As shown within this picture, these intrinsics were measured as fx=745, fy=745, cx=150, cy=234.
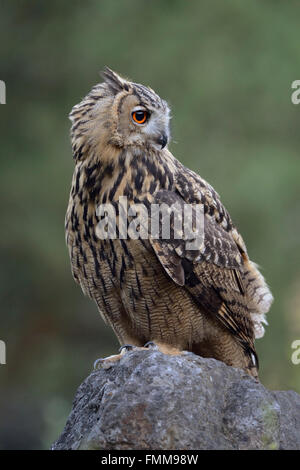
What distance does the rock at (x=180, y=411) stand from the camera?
233cm

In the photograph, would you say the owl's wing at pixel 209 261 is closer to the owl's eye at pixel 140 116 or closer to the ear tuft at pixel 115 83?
the owl's eye at pixel 140 116

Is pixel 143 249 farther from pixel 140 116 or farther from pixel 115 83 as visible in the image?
pixel 115 83

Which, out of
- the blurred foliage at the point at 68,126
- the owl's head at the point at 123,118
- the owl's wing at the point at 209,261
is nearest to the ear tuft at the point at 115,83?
the owl's head at the point at 123,118

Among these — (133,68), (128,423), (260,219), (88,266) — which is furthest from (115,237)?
(133,68)

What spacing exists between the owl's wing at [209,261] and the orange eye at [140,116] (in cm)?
30

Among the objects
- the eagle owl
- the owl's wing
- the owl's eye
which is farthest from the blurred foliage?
the owl's eye

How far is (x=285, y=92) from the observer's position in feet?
27.3

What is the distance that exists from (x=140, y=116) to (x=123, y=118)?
0.23ft

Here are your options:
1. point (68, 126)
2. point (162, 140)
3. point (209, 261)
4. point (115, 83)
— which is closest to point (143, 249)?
point (209, 261)

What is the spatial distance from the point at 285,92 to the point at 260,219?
173 centimetres

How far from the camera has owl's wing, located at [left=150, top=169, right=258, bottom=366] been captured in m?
2.98

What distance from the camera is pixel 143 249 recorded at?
2928mm

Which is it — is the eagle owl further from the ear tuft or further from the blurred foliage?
the blurred foliage
